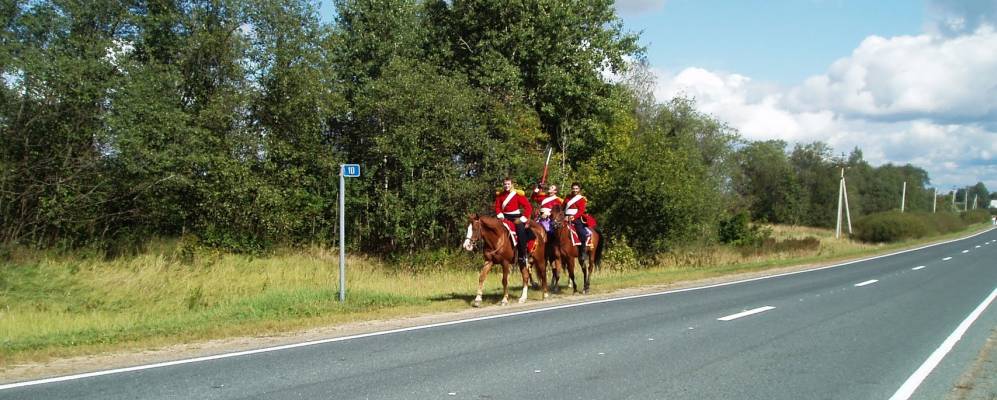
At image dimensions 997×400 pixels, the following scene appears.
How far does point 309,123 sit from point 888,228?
194 ft

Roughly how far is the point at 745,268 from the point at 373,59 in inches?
677

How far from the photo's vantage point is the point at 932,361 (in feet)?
29.3

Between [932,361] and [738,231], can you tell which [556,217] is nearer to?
[932,361]

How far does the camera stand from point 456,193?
81.8ft

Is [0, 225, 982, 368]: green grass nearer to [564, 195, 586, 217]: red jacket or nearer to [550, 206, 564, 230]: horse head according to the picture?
[550, 206, 564, 230]: horse head

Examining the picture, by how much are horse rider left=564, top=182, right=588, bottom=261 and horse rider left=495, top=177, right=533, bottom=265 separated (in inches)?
76.3

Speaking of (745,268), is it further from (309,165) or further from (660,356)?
(660,356)

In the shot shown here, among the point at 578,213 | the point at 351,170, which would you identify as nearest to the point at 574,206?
the point at 578,213

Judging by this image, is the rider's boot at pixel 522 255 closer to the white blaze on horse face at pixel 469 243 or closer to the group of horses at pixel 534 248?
the group of horses at pixel 534 248

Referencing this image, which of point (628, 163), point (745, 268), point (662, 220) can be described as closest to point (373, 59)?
point (628, 163)

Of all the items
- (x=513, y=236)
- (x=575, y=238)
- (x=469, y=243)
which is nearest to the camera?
(x=469, y=243)

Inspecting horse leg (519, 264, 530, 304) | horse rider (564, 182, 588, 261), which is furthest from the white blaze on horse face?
horse rider (564, 182, 588, 261)

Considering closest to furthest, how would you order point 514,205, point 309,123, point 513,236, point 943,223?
point 513,236 < point 514,205 < point 309,123 < point 943,223

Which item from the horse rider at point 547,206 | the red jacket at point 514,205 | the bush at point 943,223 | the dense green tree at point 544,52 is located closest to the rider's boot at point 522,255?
the red jacket at point 514,205
